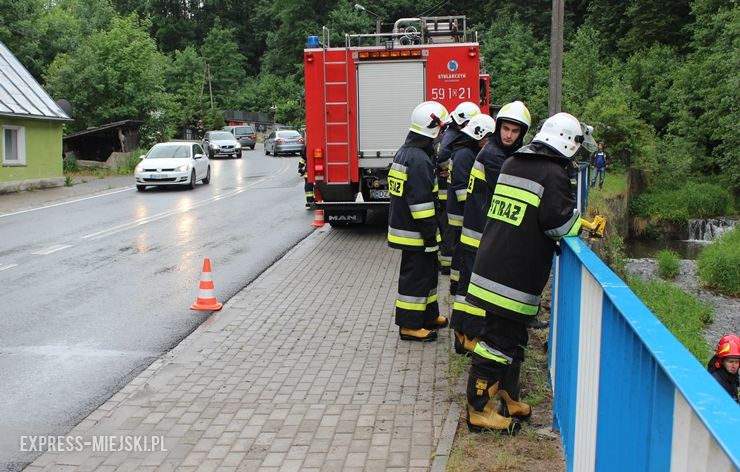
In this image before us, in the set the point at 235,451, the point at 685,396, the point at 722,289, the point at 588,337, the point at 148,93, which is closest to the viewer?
the point at 685,396

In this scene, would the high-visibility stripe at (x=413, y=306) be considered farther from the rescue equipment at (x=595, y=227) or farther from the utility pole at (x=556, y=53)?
the utility pole at (x=556, y=53)

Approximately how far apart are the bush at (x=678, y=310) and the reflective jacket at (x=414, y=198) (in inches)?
284

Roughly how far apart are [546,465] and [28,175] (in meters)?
25.1

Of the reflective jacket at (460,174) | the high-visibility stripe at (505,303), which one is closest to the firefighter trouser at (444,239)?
the reflective jacket at (460,174)

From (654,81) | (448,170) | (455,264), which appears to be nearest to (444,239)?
(448,170)

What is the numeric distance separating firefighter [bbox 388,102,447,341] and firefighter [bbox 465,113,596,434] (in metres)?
2.31

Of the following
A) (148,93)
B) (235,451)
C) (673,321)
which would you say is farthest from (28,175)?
(235,451)

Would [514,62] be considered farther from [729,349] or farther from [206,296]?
[729,349]

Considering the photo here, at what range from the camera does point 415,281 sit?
7207 mm

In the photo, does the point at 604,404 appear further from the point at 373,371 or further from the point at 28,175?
the point at 28,175

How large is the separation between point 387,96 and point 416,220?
7.53 m

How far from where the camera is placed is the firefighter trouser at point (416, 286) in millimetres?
7188

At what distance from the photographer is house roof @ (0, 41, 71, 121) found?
83.6 feet

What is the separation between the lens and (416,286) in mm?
7207
